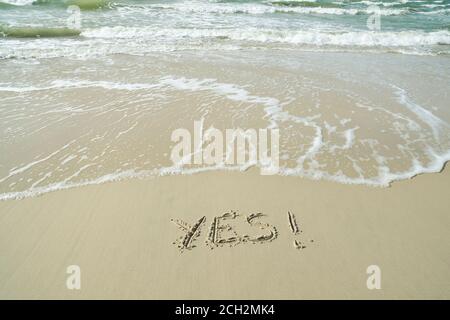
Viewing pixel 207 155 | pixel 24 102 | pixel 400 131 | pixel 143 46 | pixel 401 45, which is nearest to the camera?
pixel 207 155

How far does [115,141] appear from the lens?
17.0 feet

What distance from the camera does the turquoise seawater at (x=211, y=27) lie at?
452 inches

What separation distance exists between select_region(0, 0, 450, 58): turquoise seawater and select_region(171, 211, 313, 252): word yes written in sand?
320 inches

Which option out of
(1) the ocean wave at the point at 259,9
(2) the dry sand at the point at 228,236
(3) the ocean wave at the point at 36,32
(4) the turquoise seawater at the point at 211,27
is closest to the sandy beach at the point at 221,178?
(2) the dry sand at the point at 228,236

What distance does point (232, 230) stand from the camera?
3.60 metres

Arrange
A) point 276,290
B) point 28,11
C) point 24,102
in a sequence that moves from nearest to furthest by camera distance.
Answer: point 276,290, point 24,102, point 28,11

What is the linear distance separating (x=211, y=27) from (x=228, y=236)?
12713 millimetres

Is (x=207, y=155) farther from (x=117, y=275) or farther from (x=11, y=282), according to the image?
(x=11, y=282)

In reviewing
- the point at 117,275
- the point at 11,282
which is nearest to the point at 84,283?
the point at 117,275

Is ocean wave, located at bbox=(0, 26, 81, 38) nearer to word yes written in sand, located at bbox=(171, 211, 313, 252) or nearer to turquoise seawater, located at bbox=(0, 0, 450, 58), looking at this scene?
turquoise seawater, located at bbox=(0, 0, 450, 58)

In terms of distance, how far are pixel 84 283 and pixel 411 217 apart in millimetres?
3499

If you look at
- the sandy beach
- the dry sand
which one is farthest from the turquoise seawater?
the dry sand

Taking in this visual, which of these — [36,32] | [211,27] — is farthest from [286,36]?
[36,32]

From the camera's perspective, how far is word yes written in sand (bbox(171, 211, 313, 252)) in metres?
3.44
